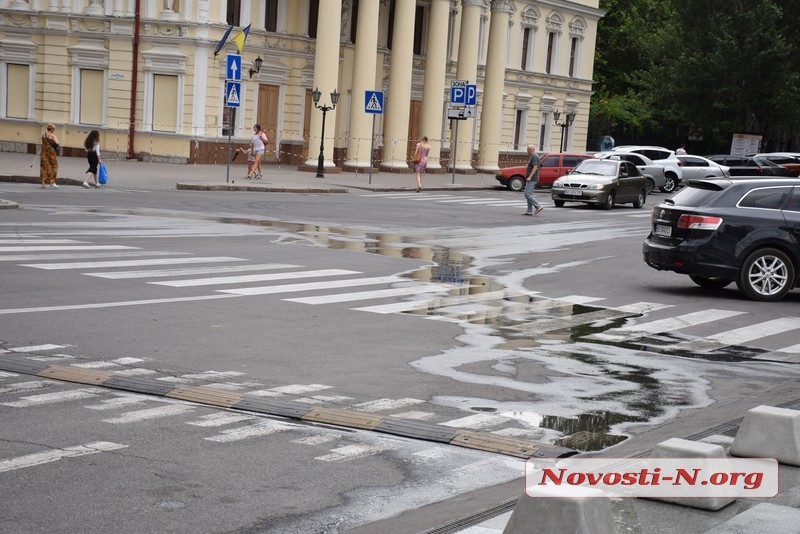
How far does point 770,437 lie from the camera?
759 cm

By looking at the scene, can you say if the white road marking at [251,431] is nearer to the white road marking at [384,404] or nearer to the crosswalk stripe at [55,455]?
the crosswalk stripe at [55,455]

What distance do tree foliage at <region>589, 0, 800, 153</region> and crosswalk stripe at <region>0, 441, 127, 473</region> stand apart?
6360cm

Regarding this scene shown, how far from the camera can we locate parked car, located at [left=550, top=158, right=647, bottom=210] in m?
38.3

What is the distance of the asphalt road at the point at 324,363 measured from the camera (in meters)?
6.83

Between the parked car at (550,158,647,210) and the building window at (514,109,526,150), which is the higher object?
the building window at (514,109,526,150)

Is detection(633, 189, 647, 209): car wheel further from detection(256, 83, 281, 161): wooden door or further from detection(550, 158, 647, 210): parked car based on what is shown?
detection(256, 83, 281, 161): wooden door

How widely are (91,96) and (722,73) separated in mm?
36384

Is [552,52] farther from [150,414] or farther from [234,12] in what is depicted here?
[150,414]

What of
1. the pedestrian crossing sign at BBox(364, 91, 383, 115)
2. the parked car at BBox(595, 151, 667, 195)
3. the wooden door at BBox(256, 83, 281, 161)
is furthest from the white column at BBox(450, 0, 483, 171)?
the pedestrian crossing sign at BBox(364, 91, 383, 115)

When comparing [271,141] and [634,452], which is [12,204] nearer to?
[634,452]

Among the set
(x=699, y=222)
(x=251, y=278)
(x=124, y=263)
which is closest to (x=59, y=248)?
(x=124, y=263)

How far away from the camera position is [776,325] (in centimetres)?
1489

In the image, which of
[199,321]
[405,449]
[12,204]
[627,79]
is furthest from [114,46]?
[627,79]

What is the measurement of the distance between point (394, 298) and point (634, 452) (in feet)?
24.6
